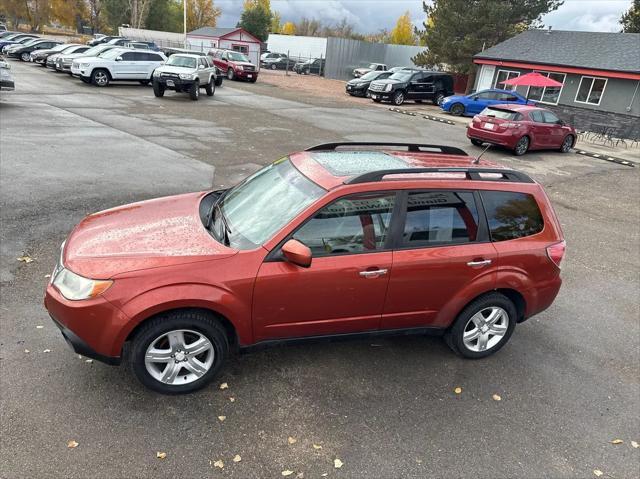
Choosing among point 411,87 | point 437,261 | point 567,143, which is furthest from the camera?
point 411,87

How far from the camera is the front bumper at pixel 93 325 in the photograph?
3.17 m

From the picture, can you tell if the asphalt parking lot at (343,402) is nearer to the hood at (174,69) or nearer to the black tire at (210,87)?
the hood at (174,69)

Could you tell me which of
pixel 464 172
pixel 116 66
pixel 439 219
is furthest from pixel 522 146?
pixel 116 66

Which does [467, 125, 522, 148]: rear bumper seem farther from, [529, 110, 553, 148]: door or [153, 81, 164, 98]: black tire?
[153, 81, 164, 98]: black tire

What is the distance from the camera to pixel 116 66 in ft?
74.7

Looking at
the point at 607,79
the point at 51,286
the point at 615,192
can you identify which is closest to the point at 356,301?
the point at 51,286

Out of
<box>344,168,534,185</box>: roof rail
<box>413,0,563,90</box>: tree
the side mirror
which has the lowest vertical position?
the side mirror

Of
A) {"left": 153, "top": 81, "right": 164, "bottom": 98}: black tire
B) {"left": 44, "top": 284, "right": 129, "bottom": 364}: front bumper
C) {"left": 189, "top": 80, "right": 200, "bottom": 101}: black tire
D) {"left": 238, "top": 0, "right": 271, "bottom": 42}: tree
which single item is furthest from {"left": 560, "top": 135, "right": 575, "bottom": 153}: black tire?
{"left": 238, "top": 0, "right": 271, "bottom": 42}: tree

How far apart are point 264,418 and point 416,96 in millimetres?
26733

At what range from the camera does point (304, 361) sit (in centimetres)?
409

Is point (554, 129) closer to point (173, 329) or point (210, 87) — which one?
point (210, 87)

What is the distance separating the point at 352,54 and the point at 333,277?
4570 centimetres

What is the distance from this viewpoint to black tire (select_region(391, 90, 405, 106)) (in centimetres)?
2659

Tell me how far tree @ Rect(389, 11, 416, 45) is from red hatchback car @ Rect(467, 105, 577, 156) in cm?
8436
